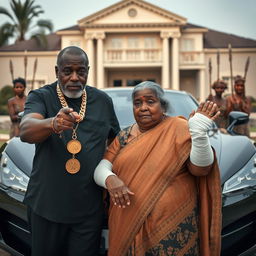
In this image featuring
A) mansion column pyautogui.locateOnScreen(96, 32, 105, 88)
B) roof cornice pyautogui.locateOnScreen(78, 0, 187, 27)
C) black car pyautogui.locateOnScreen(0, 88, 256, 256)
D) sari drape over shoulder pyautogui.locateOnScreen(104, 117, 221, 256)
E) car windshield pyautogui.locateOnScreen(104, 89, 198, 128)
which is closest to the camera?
sari drape over shoulder pyautogui.locateOnScreen(104, 117, 221, 256)

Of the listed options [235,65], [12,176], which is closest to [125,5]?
[235,65]

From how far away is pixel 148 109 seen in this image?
1888mm

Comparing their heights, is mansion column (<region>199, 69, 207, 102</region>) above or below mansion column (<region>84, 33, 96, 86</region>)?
below

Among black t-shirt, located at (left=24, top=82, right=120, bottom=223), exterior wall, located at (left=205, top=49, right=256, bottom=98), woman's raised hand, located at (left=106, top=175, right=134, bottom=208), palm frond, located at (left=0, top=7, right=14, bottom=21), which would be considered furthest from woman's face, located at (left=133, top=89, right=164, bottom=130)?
palm frond, located at (left=0, top=7, right=14, bottom=21)

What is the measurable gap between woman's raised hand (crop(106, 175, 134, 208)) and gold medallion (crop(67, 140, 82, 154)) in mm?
200

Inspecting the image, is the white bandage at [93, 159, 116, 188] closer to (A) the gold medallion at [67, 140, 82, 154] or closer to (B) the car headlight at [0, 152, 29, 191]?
(A) the gold medallion at [67, 140, 82, 154]

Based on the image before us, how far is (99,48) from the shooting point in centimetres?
3272

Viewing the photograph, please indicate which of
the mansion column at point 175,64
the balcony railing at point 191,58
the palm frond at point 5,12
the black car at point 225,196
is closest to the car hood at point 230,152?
the black car at point 225,196

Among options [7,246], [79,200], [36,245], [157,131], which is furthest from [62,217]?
[7,246]

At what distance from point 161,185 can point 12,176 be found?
4.40 feet

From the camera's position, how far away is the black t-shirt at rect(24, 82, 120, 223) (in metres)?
1.83

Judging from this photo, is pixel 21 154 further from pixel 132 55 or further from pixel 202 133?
pixel 132 55

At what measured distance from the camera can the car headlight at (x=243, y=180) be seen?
8.25 ft

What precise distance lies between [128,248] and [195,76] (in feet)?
112
